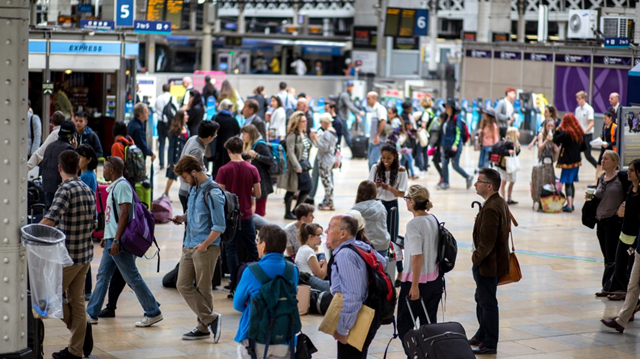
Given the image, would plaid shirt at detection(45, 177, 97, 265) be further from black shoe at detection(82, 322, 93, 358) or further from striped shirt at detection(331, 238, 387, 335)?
striped shirt at detection(331, 238, 387, 335)

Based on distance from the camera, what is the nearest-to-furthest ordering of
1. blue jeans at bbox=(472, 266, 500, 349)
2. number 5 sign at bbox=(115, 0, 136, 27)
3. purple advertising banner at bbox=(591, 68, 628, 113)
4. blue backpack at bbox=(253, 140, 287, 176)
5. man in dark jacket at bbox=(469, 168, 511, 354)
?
man in dark jacket at bbox=(469, 168, 511, 354)
blue jeans at bbox=(472, 266, 500, 349)
blue backpack at bbox=(253, 140, 287, 176)
number 5 sign at bbox=(115, 0, 136, 27)
purple advertising banner at bbox=(591, 68, 628, 113)

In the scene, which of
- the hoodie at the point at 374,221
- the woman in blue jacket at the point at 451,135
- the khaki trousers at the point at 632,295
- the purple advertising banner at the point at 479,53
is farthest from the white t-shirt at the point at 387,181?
the purple advertising banner at the point at 479,53

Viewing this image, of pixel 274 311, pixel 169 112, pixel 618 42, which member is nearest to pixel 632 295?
pixel 274 311

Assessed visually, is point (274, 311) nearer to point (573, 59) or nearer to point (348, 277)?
point (348, 277)

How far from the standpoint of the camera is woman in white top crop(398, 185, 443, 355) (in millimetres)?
7414

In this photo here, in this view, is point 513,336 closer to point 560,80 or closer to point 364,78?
point 560,80

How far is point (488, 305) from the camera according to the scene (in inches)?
322

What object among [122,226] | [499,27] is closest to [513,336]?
[122,226]

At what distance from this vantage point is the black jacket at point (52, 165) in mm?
10883

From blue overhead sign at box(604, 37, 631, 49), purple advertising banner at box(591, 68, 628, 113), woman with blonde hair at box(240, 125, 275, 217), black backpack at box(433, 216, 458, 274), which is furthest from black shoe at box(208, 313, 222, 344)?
purple advertising banner at box(591, 68, 628, 113)

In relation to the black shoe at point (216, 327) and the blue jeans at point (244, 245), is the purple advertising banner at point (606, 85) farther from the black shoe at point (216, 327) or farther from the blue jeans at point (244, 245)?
the black shoe at point (216, 327)

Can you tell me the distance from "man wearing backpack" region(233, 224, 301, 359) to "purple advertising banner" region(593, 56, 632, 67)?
22.2 m

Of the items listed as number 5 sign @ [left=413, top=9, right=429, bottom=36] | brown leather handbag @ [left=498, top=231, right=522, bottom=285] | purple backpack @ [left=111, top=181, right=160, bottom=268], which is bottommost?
brown leather handbag @ [left=498, top=231, right=522, bottom=285]

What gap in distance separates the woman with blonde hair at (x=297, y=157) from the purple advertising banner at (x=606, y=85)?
14541 mm
